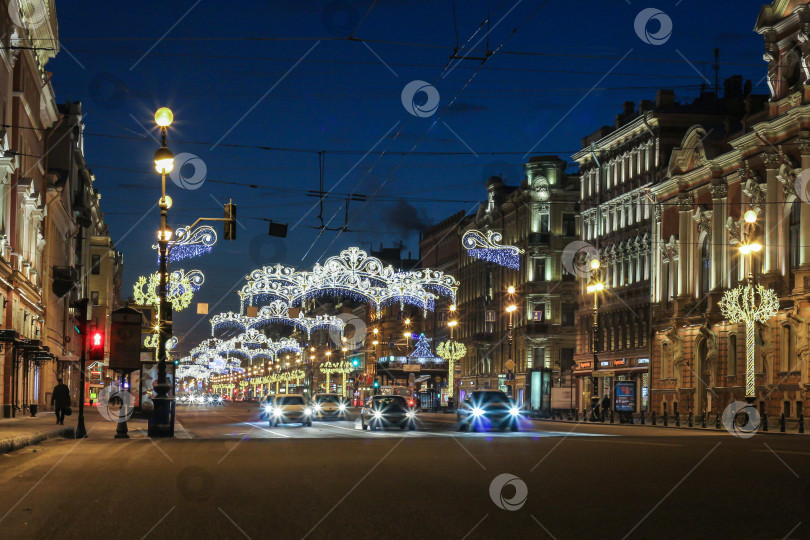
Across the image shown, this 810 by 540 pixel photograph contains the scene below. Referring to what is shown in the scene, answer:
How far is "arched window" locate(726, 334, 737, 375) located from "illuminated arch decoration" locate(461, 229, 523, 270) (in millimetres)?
11938

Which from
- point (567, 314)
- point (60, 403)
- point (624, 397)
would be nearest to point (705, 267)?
point (624, 397)

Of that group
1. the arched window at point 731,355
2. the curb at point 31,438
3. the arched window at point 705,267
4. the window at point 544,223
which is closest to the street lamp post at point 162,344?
the curb at point 31,438

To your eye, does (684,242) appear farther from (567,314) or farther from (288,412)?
(567,314)

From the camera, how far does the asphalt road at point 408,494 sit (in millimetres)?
11281

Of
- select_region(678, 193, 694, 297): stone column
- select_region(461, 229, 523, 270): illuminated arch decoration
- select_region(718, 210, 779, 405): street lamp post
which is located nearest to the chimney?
select_region(678, 193, 694, 297): stone column

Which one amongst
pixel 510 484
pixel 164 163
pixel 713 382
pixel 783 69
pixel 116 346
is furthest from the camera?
pixel 713 382

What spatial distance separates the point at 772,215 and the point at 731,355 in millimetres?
9201

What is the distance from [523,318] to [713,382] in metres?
33.6

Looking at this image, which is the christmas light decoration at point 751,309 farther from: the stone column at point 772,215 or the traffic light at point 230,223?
the traffic light at point 230,223

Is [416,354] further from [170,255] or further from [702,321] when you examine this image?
[170,255]

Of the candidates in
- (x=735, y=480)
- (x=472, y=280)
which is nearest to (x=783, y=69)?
(x=735, y=480)

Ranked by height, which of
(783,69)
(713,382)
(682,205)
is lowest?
(713,382)

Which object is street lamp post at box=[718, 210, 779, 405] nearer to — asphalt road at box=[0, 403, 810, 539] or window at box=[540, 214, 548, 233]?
asphalt road at box=[0, 403, 810, 539]

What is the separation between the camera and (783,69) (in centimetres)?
5472
